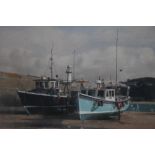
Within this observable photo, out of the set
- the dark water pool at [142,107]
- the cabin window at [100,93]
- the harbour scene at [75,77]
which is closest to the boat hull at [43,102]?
the harbour scene at [75,77]

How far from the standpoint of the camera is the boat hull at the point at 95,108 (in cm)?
474

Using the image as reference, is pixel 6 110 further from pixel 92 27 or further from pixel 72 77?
pixel 92 27

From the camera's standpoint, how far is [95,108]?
15.6 ft

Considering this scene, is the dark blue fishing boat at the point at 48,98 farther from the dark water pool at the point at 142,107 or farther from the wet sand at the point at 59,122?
the dark water pool at the point at 142,107

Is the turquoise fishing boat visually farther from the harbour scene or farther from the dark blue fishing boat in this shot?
the dark blue fishing boat

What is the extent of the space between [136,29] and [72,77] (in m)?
0.81

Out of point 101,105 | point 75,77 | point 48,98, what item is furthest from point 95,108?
point 48,98

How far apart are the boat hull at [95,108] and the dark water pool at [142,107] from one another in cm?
5

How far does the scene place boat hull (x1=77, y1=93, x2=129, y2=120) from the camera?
4742 millimetres

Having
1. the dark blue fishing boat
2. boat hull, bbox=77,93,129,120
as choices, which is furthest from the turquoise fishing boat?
the dark blue fishing boat

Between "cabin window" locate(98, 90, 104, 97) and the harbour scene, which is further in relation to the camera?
"cabin window" locate(98, 90, 104, 97)
